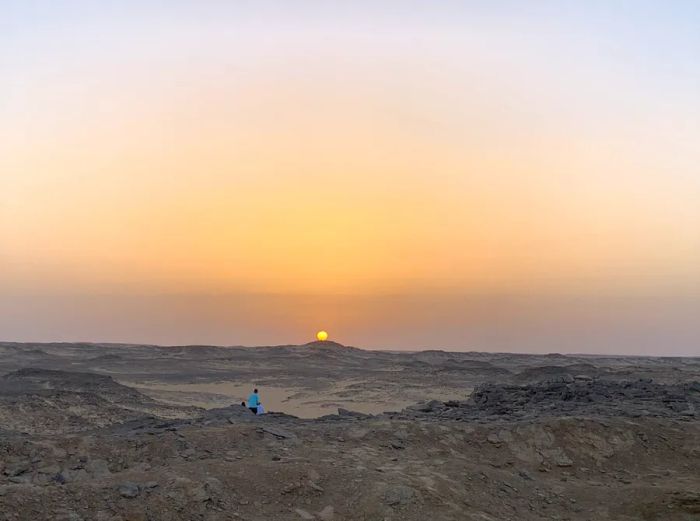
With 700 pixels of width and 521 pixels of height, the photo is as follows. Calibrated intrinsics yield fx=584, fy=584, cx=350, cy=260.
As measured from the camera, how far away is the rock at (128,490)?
10.7 metres

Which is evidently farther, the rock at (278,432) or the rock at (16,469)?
the rock at (278,432)

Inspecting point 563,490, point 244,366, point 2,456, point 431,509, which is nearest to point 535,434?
point 563,490

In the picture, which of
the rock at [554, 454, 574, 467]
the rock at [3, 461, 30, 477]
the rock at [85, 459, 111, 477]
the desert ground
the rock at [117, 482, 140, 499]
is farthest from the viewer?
the rock at [554, 454, 574, 467]

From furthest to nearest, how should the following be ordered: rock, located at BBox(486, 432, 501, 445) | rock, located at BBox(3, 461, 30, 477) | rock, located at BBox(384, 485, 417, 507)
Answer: rock, located at BBox(486, 432, 501, 445) < rock, located at BBox(3, 461, 30, 477) < rock, located at BBox(384, 485, 417, 507)

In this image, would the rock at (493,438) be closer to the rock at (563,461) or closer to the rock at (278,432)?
the rock at (563,461)

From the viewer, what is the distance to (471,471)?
12977 millimetres

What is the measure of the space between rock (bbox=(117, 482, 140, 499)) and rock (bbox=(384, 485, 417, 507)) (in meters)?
4.68

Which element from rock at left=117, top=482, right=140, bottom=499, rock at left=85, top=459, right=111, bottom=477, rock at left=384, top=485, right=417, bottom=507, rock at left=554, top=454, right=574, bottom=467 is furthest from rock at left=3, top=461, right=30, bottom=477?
rock at left=554, top=454, right=574, bottom=467

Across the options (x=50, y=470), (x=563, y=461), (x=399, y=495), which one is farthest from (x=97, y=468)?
(x=563, y=461)

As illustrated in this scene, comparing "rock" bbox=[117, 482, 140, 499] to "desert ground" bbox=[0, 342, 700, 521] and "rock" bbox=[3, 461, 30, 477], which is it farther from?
"rock" bbox=[3, 461, 30, 477]

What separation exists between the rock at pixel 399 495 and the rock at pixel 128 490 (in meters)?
4.68

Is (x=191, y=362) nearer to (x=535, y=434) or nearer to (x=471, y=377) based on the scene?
(x=471, y=377)

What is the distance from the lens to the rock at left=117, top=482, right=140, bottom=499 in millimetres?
10711

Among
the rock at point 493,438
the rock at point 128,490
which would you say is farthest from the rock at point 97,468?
the rock at point 493,438
